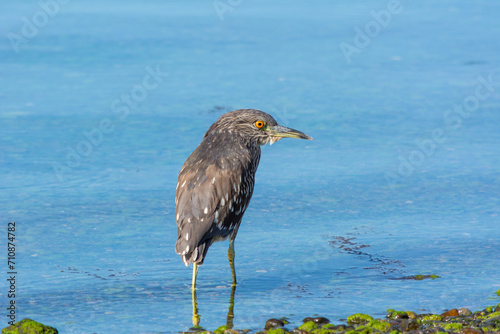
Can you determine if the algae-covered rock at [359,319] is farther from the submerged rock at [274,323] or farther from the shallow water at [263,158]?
the submerged rock at [274,323]

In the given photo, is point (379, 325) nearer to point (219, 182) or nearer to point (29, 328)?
point (219, 182)

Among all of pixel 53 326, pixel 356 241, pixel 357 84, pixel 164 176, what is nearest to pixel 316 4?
pixel 357 84

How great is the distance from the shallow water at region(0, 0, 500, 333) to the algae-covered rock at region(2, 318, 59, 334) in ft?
0.98

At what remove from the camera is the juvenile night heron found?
23.7 feet

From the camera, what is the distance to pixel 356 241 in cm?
820

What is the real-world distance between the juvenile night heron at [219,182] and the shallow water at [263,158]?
16.8 inches

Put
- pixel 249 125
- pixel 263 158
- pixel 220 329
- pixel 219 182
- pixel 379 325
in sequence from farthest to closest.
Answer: pixel 263 158 → pixel 249 125 → pixel 219 182 → pixel 220 329 → pixel 379 325

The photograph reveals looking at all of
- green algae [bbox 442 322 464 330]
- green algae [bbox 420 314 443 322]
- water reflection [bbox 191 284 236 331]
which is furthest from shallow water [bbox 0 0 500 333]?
green algae [bbox 442 322 464 330]

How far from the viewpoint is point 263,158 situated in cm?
1059

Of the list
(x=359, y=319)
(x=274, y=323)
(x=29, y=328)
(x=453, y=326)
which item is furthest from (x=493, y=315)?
(x=29, y=328)

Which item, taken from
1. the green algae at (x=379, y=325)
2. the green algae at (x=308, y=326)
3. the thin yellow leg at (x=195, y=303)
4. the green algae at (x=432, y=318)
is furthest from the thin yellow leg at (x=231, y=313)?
the green algae at (x=432, y=318)

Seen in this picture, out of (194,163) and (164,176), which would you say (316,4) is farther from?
(194,163)

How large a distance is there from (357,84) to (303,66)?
43.6 inches

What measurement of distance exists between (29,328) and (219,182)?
227cm
